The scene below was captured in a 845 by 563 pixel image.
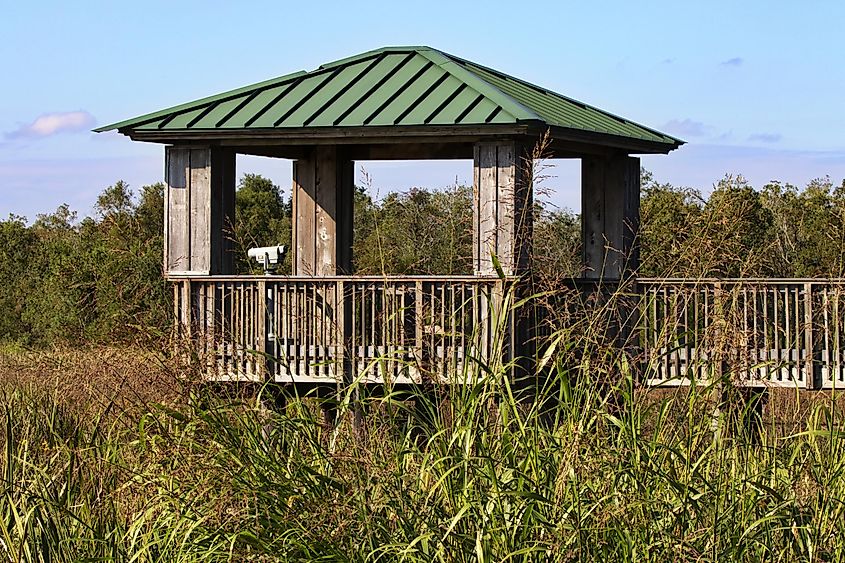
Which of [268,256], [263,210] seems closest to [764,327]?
[268,256]

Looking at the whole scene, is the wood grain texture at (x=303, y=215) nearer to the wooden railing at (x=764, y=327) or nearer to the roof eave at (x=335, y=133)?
the roof eave at (x=335, y=133)

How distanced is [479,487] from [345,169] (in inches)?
356

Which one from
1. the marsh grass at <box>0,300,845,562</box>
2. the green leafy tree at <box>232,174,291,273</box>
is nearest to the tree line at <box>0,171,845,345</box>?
the green leafy tree at <box>232,174,291,273</box>

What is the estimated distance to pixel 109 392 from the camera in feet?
21.6

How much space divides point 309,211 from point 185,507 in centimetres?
859

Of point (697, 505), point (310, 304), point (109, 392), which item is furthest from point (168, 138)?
point (697, 505)

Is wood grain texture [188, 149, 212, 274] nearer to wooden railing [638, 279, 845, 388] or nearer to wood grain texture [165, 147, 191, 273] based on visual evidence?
wood grain texture [165, 147, 191, 273]

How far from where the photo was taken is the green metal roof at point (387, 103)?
37.2 feet

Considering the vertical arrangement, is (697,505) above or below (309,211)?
below

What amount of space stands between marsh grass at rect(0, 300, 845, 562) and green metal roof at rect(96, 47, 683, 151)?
5.55 metres

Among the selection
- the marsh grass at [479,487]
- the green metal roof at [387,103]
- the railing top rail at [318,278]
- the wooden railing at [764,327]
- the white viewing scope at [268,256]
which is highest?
the green metal roof at [387,103]

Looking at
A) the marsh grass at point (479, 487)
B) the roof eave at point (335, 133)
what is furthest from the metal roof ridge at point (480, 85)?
the marsh grass at point (479, 487)

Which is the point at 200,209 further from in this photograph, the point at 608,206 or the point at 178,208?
the point at 608,206

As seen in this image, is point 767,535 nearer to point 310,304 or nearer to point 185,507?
point 185,507
